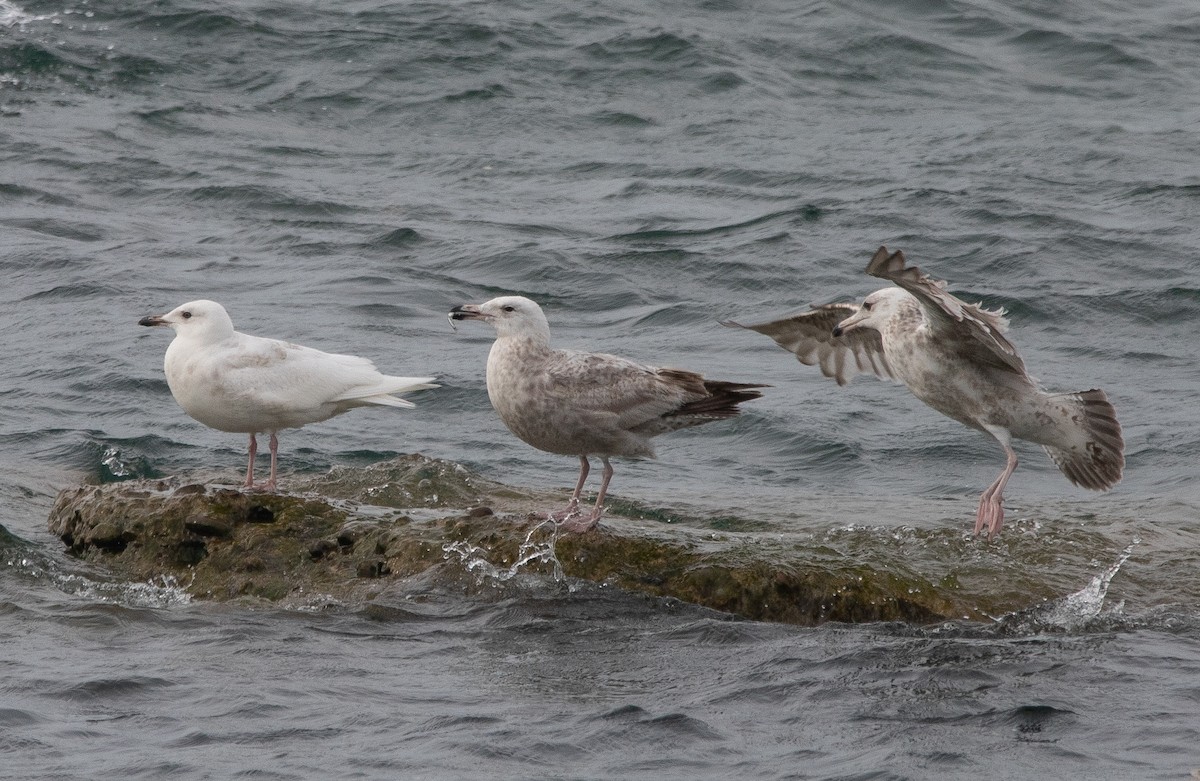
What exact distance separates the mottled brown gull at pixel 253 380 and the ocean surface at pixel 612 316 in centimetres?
102

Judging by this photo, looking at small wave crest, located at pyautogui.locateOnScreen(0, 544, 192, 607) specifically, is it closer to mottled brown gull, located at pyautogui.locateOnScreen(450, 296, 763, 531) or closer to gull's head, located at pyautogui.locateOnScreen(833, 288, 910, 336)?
mottled brown gull, located at pyautogui.locateOnScreen(450, 296, 763, 531)

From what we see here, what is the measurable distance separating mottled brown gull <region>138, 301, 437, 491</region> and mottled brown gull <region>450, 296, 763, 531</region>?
2.78 ft

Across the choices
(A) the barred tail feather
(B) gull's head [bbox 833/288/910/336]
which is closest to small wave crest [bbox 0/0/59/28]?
(B) gull's head [bbox 833/288/910/336]

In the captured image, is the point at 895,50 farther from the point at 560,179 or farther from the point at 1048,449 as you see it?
the point at 1048,449

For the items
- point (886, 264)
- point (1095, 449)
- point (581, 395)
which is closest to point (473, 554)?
Answer: point (581, 395)

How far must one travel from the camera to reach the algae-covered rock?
6.88 metres

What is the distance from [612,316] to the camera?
13.5 metres

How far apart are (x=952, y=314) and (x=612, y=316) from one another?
6151 millimetres

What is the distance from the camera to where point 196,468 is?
9.91 metres

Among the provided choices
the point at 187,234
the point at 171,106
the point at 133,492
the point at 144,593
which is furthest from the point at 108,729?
the point at 171,106

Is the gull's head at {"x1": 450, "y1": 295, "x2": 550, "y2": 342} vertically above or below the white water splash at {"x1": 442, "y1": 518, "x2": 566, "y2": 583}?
above

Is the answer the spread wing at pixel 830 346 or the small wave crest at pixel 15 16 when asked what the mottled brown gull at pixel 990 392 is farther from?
the small wave crest at pixel 15 16

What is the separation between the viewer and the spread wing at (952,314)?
705cm

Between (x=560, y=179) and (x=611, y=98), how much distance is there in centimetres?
232
